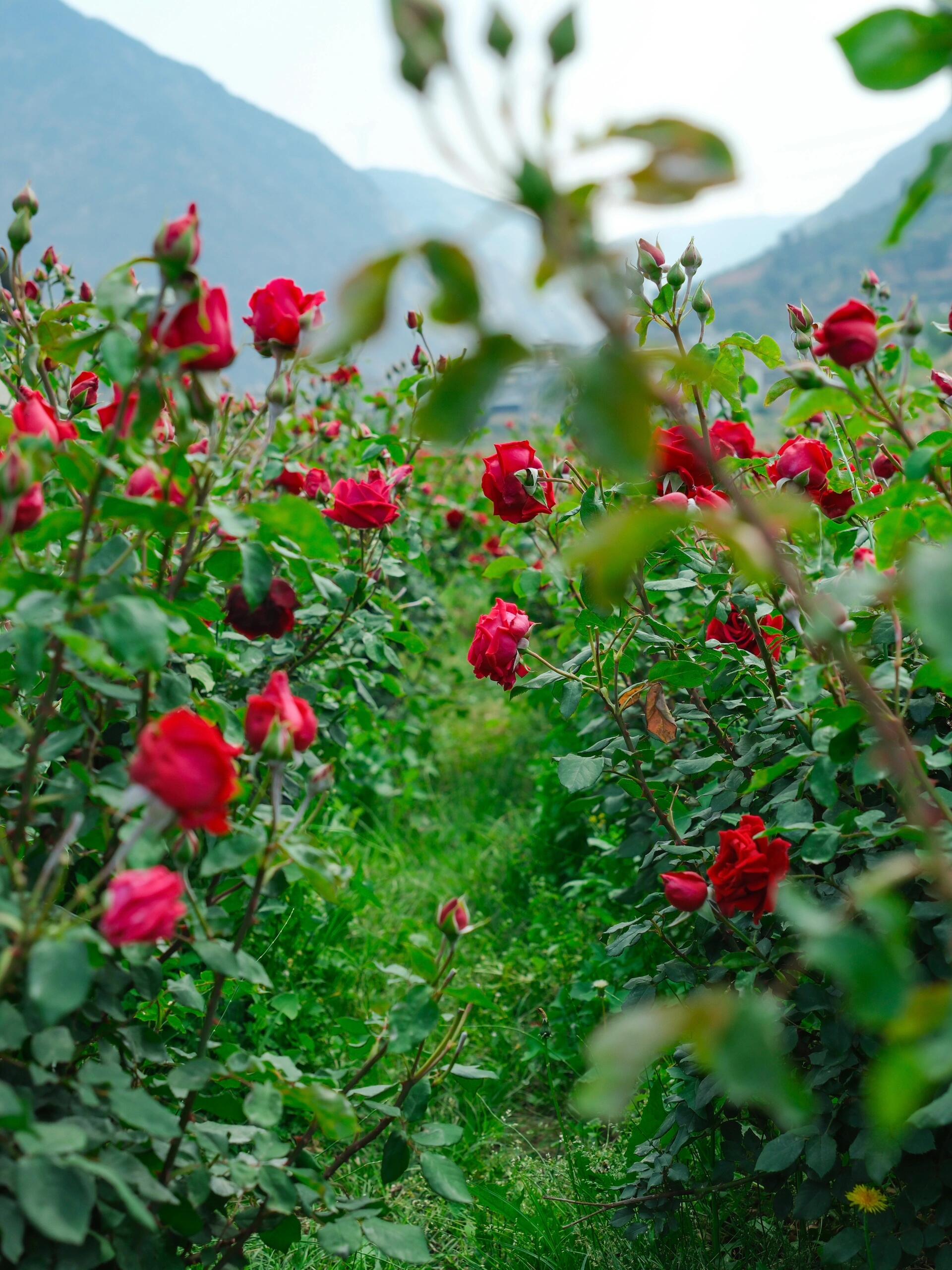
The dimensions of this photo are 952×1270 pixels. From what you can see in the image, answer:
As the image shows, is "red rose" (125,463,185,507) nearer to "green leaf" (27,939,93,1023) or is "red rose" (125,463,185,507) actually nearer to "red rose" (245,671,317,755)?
"red rose" (245,671,317,755)

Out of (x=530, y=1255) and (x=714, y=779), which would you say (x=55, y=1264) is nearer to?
(x=530, y=1255)

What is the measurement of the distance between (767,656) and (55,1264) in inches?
36.8

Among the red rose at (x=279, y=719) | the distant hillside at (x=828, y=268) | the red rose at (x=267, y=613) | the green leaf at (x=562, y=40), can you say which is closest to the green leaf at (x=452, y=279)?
the green leaf at (x=562, y=40)

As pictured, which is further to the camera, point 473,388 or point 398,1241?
point 398,1241

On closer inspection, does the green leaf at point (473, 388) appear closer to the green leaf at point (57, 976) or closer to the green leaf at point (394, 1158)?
the green leaf at point (57, 976)

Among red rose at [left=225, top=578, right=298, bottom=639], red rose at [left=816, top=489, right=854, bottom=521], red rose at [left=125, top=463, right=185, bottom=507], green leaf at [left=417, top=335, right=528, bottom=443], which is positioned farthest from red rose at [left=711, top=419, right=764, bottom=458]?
green leaf at [left=417, top=335, right=528, bottom=443]

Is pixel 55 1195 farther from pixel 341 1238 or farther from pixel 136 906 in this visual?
pixel 341 1238

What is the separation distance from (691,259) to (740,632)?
1.67 ft

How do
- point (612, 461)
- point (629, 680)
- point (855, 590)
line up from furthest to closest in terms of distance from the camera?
1. point (629, 680)
2. point (855, 590)
3. point (612, 461)

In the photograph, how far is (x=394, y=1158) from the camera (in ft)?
2.85

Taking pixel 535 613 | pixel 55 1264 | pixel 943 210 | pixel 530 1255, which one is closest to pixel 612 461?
pixel 55 1264

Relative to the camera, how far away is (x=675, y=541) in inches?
46.3

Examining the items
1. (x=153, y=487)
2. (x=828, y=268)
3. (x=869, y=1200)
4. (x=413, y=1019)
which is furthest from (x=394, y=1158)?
(x=828, y=268)

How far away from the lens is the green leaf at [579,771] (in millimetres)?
1130
